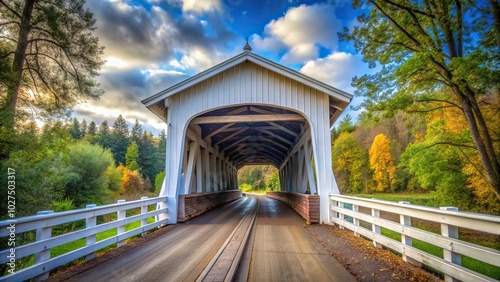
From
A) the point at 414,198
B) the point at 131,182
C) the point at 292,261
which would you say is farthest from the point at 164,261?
the point at 131,182

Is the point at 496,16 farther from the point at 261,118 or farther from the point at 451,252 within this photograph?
the point at 451,252

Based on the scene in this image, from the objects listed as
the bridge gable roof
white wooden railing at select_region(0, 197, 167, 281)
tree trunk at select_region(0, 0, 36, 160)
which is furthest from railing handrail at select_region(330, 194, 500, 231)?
tree trunk at select_region(0, 0, 36, 160)

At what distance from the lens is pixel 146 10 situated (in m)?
8.92

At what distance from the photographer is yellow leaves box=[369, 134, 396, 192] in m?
34.7

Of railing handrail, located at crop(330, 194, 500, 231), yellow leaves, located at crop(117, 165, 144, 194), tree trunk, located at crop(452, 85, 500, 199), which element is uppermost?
tree trunk, located at crop(452, 85, 500, 199)

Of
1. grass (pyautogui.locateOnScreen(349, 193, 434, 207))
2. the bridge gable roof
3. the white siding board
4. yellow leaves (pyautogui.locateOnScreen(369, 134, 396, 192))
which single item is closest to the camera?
the bridge gable roof

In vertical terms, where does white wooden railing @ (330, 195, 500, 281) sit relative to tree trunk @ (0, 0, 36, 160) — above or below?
below

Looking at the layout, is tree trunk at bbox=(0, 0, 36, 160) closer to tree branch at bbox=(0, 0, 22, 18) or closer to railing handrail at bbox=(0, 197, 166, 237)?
tree branch at bbox=(0, 0, 22, 18)

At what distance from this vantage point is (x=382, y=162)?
35188 mm

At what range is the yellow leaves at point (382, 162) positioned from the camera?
34688 mm

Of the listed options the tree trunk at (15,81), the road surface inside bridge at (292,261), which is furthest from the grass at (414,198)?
the tree trunk at (15,81)

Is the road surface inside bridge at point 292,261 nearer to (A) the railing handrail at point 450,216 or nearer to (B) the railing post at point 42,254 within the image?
(A) the railing handrail at point 450,216

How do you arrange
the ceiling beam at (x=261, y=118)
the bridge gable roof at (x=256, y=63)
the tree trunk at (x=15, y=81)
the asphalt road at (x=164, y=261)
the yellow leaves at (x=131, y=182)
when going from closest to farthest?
the asphalt road at (x=164, y=261) < the tree trunk at (x=15, y=81) < the bridge gable roof at (x=256, y=63) < the ceiling beam at (x=261, y=118) < the yellow leaves at (x=131, y=182)

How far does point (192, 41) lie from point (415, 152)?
13694 millimetres
